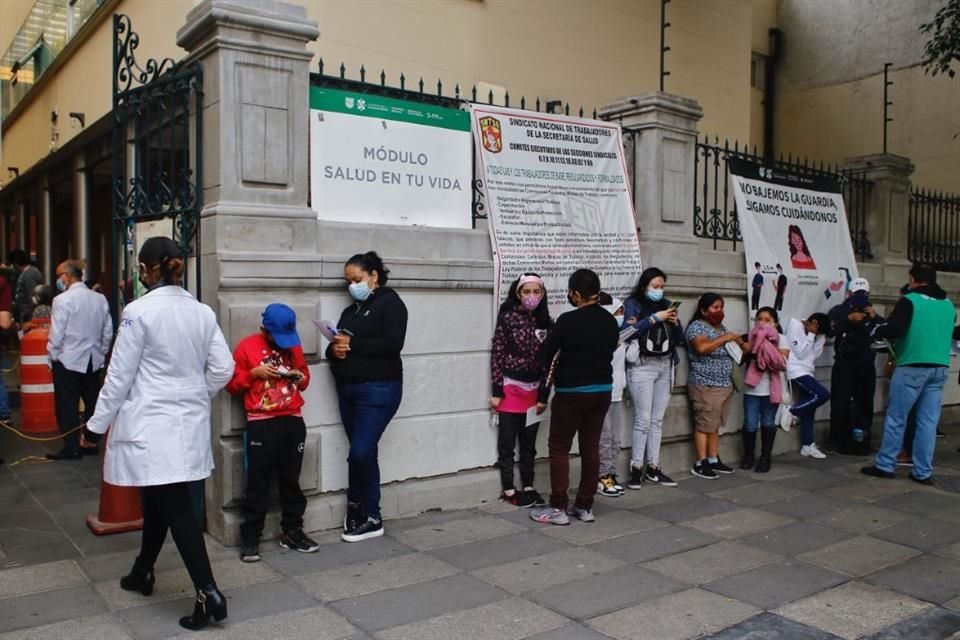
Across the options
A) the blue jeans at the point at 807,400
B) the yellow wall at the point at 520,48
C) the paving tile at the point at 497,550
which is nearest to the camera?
the paving tile at the point at 497,550

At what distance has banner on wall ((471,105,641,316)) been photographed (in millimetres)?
7020

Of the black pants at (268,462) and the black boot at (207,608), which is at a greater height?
the black pants at (268,462)

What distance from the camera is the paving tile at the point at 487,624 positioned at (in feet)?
14.3

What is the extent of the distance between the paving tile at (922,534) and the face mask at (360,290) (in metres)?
4.07

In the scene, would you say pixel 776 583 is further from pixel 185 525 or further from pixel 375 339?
pixel 185 525

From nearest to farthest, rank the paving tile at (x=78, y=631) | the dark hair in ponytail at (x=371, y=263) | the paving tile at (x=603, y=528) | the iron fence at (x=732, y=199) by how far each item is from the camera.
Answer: the paving tile at (x=78, y=631)
the dark hair in ponytail at (x=371, y=263)
the paving tile at (x=603, y=528)
the iron fence at (x=732, y=199)

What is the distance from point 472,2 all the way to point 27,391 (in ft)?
24.5

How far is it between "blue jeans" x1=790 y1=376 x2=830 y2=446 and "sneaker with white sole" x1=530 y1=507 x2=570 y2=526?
3737 millimetres

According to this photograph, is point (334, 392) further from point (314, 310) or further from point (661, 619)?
point (661, 619)

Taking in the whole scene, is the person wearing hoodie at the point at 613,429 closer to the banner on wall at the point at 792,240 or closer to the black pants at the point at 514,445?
the black pants at the point at 514,445

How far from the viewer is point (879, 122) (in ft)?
54.0

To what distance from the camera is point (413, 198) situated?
669cm

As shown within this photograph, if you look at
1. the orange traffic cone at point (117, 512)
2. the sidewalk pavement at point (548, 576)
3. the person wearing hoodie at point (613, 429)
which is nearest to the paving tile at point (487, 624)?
the sidewalk pavement at point (548, 576)

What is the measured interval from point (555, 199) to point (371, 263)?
2.13 meters
